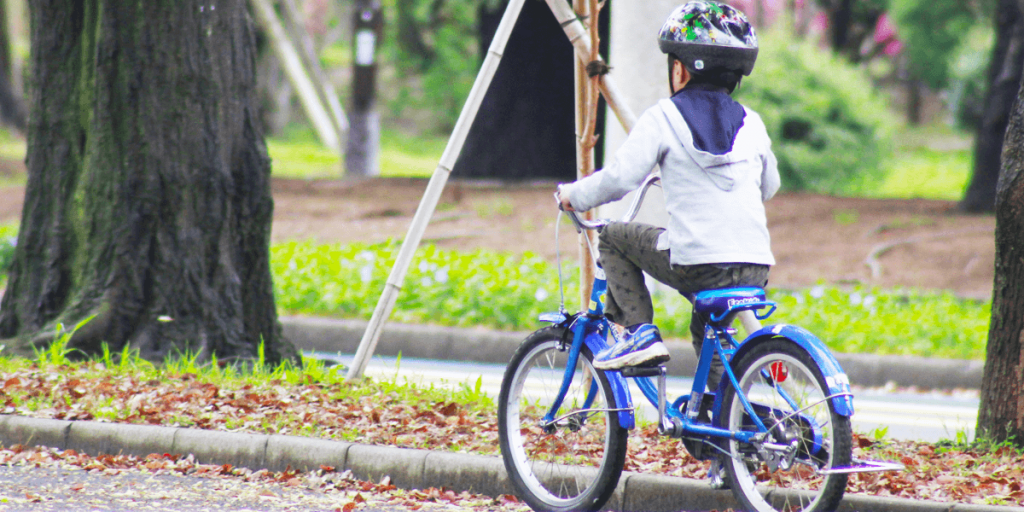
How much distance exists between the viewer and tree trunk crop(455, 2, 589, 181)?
16.6 meters

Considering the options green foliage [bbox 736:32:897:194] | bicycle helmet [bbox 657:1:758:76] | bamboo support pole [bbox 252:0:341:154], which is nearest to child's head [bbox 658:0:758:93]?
bicycle helmet [bbox 657:1:758:76]

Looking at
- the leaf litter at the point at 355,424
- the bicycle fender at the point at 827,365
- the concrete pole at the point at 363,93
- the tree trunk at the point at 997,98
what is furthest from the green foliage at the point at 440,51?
the bicycle fender at the point at 827,365

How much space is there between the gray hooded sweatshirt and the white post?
1920 mm

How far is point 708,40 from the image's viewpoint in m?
3.96

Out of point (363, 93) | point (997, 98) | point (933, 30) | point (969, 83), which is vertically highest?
point (933, 30)

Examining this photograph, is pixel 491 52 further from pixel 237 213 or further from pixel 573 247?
pixel 573 247

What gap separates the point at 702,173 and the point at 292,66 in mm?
20654

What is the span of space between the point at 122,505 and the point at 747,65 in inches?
109

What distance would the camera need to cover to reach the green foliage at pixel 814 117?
1780 centimetres

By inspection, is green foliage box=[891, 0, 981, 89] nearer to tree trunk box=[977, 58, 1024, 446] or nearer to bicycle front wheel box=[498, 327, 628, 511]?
tree trunk box=[977, 58, 1024, 446]

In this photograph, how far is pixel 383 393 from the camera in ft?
19.3

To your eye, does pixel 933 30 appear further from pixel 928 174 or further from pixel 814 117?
pixel 814 117

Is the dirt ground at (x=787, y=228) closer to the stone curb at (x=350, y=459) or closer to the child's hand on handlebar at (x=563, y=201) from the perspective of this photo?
the stone curb at (x=350, y=459)

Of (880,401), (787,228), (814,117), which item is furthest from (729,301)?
(814,117)
